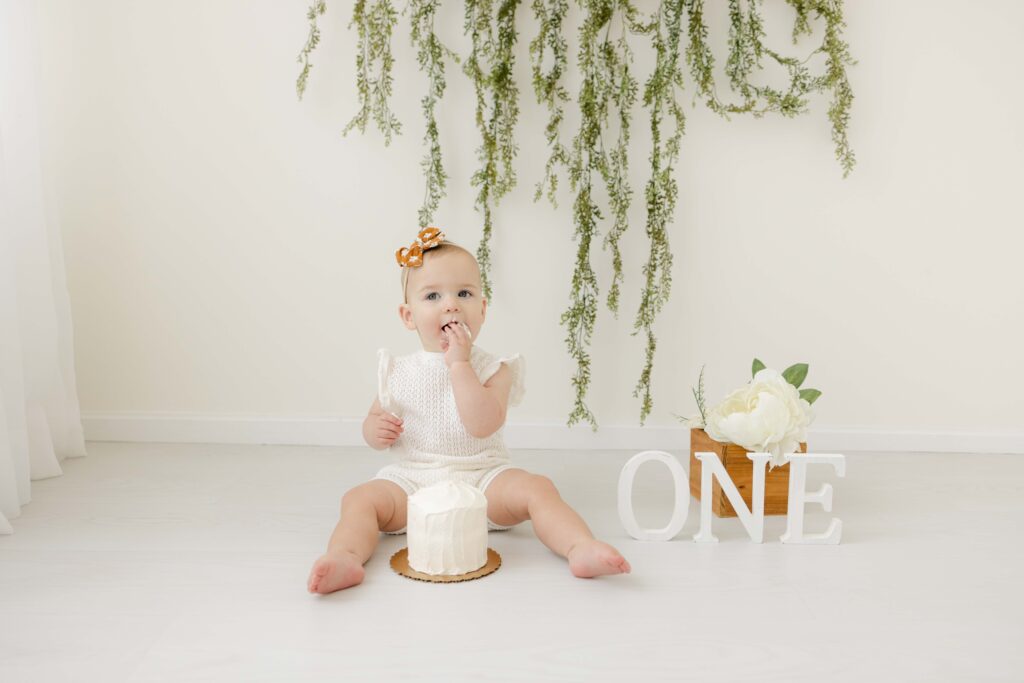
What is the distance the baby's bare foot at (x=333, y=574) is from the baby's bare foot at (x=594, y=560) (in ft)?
1.11

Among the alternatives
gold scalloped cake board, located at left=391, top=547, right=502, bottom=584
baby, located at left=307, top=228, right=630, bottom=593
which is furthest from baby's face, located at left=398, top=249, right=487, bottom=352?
gold scalloped cake board, located at left=391, top=547, right=502, bottom=584

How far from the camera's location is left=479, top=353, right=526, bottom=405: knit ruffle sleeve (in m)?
1.52

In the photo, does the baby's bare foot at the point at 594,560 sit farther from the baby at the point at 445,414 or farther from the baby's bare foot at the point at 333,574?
the baby's bare foot at the point at 333,574

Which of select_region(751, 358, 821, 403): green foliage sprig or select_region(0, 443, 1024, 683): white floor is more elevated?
select_region(751, 358, 821, 403): green foliage sprig

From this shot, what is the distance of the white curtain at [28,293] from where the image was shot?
1.63 meters

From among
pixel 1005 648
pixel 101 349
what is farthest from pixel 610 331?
pixel 101 349

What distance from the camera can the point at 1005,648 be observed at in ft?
3.53

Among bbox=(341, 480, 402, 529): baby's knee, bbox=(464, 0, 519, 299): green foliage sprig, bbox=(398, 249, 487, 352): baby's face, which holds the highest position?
bbox=(464, 0, 519, 299): green foliage sprig

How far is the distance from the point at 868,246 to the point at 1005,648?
3.93 feet

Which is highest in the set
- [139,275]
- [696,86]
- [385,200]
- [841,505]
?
[696,86]

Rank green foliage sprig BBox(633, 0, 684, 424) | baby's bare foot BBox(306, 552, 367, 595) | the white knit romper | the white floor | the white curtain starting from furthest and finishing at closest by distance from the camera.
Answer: green foliage sprig BBox(633, 0, 684, 424) → the white curtain → the white knit romper → baby's bare foot BBox(306, 552, 367, 595) → the white floor

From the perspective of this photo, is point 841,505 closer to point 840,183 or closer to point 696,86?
point 840,183

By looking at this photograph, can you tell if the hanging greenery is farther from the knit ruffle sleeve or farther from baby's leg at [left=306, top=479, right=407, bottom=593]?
baby's leg at [left=306, top=479, right=407, bottom=593]

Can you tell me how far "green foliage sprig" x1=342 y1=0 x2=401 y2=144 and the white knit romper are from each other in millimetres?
735
